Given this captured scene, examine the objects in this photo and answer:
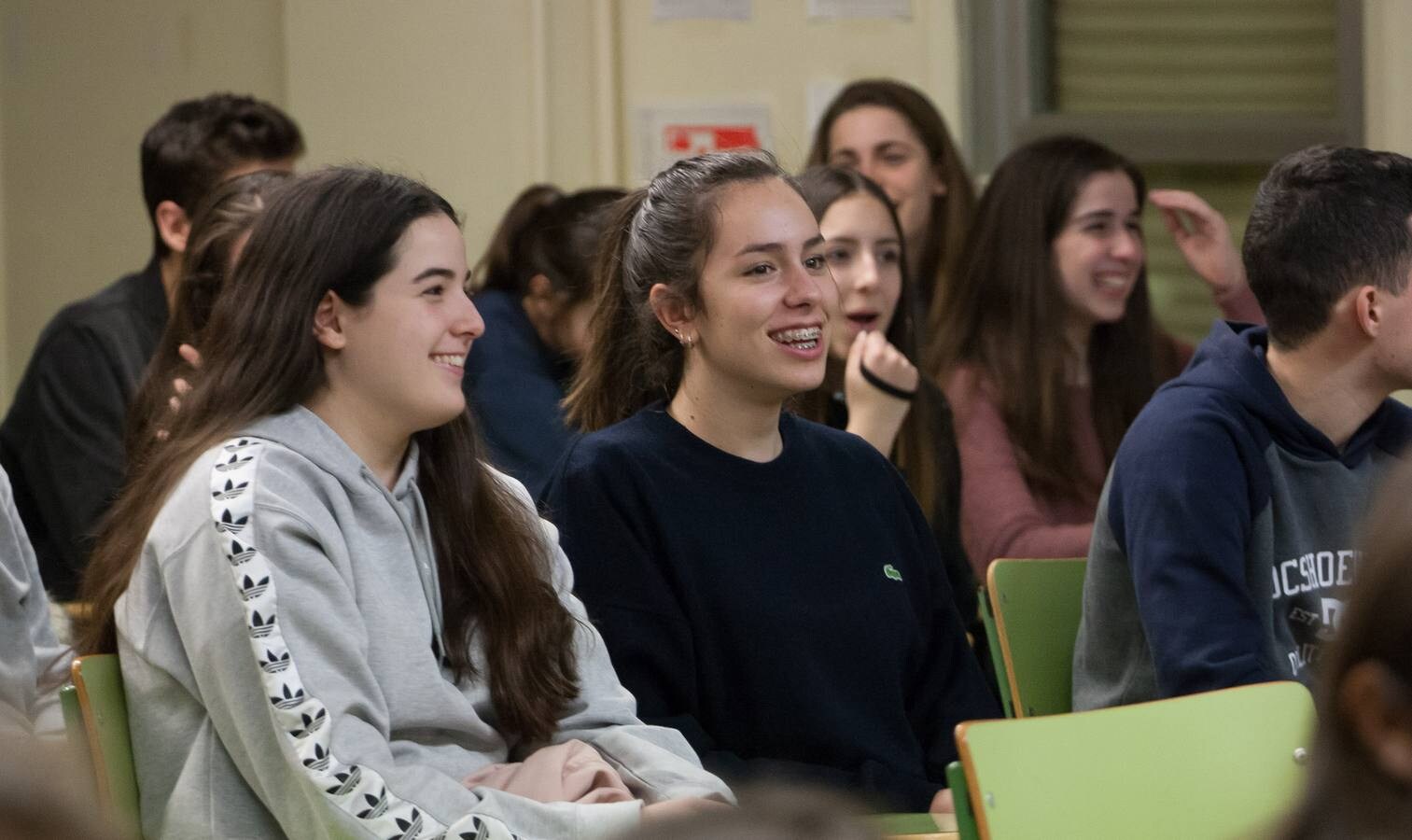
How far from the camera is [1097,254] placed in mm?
3855

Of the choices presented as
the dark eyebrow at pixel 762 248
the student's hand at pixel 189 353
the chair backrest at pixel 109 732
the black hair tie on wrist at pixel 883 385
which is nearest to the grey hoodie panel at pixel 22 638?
the student's hand at pixel 189 353

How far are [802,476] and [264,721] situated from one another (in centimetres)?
90

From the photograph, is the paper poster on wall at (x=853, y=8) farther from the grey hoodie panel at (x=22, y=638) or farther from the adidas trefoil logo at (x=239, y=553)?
the adidas trefoil logo at (x=239, y=553)

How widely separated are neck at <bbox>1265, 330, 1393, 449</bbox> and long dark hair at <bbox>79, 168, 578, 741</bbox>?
44.4 inches

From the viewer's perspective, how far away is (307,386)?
2170 millimetres

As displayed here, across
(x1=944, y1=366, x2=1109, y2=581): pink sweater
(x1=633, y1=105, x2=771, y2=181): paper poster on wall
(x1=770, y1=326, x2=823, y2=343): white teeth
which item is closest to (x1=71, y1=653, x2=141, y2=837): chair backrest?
(x1=770, y1=326, x2=823, y2=343): white teeth

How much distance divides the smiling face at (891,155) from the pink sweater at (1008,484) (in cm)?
58

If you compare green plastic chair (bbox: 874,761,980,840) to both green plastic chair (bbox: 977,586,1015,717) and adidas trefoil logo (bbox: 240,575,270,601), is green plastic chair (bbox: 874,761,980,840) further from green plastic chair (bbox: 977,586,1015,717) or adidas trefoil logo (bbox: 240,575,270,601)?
adidas trefoil logo (bbox: 240,575,270,601)

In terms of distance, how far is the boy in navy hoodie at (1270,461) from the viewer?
2.36 meters

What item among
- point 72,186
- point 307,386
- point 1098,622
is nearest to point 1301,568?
point 1098,622

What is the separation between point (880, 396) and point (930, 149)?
120 cm

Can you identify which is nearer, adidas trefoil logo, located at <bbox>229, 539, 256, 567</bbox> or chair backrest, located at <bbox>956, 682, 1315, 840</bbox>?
chair backrest, located at <bbox>956, 682, 1315, 840</bbox>

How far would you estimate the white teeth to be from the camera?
2539 millimetres

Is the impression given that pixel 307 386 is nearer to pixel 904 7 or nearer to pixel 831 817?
pixel 831 817
